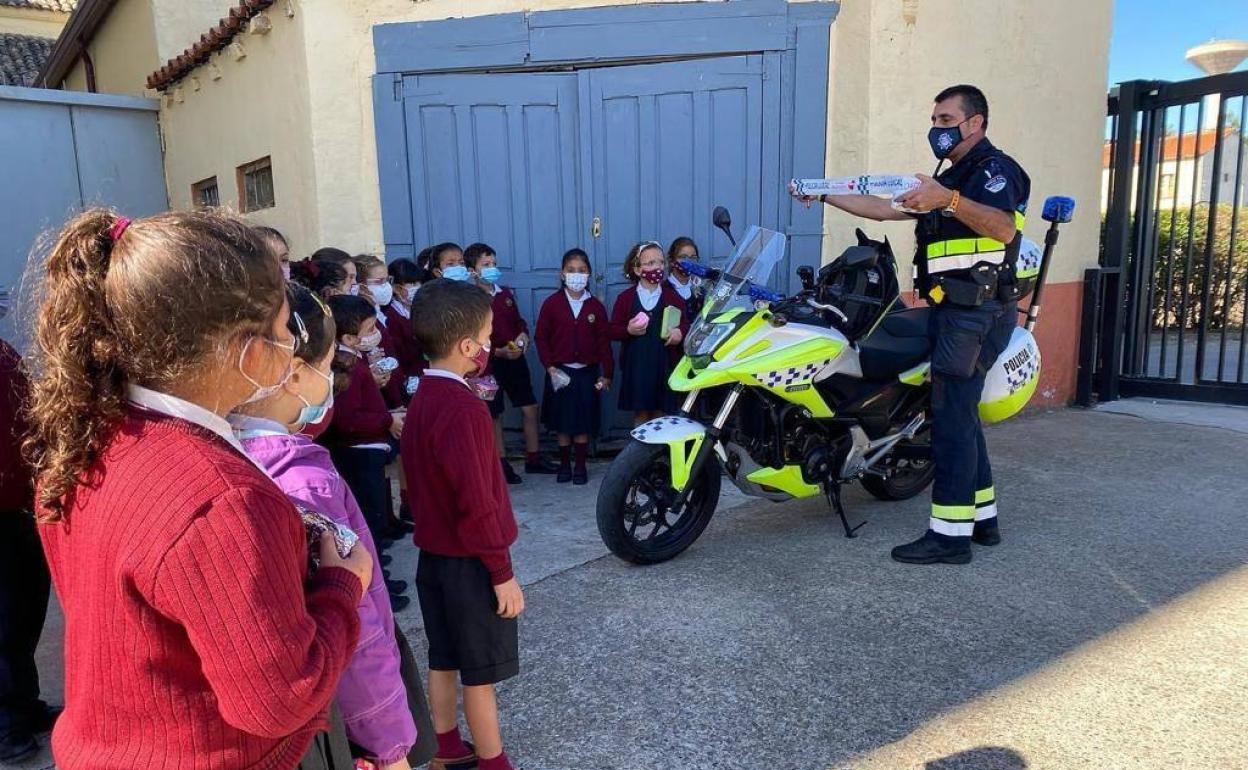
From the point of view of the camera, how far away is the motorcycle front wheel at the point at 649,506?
3.50m

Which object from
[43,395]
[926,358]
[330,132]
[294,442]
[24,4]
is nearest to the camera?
[43,395]

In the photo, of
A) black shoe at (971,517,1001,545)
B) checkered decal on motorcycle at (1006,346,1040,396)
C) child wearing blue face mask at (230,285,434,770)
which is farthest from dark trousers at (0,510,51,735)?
checkered decal on motorcycle at (1006,346,1040,396)

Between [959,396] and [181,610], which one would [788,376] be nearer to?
[959,396]

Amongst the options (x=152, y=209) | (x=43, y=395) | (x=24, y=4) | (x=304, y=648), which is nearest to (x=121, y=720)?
(x=304, y=648)

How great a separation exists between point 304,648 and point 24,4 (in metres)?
22.7

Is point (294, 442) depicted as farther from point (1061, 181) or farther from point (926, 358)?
point (1061, 181)

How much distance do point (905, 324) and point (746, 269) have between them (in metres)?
0.82

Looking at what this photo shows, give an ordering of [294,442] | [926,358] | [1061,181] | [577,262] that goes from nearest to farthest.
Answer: [294,442], [926,358], [577,262], [1061,181]

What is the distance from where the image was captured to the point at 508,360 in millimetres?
5379

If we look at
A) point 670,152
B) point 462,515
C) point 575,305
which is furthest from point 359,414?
point 670,152

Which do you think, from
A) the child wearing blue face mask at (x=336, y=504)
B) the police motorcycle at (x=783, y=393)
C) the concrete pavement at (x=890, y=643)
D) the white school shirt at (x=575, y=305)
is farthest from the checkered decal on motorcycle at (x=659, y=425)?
the child wearing blue face mask at (x=336, y=504)

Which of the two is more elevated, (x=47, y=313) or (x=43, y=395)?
(x=47, y=313)

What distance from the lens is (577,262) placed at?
5.27 metres

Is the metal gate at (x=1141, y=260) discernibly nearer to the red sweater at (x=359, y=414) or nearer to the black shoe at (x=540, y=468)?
the black shoe at (x=540, y=468)
